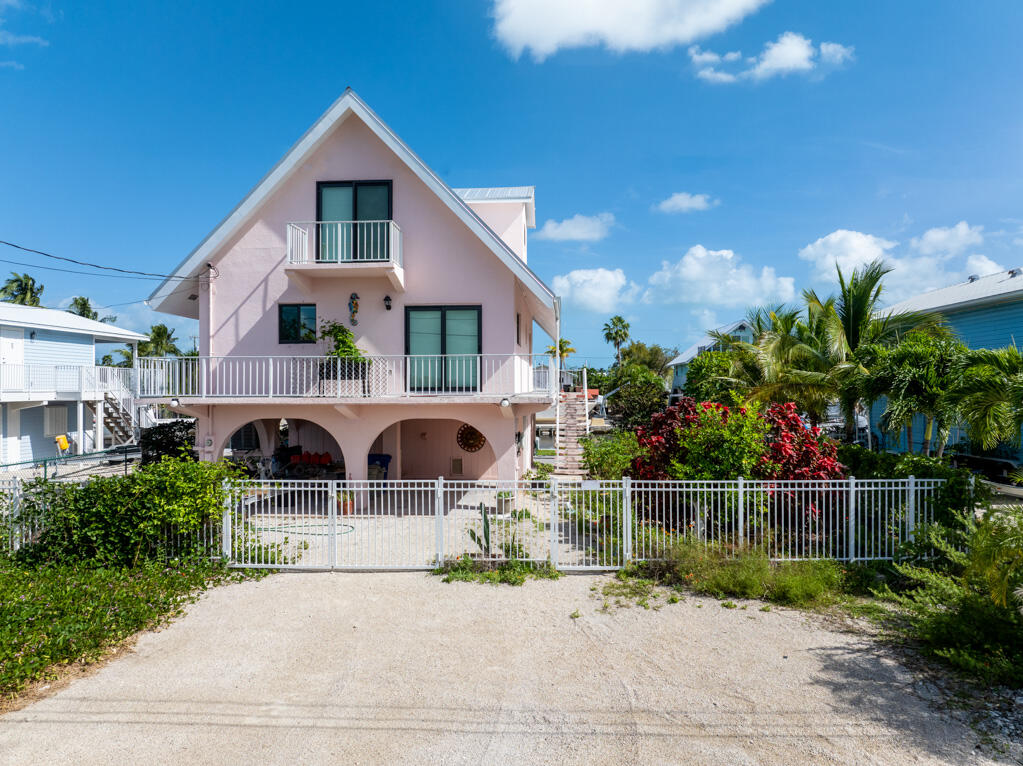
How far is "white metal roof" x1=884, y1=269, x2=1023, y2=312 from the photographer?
59.6 ft

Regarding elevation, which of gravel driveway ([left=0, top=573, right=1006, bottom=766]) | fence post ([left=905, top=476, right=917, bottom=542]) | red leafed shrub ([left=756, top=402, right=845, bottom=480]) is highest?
red leafed shrub ([left=756, top=402, right=845, bottom=480])

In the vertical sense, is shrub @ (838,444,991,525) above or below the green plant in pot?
below

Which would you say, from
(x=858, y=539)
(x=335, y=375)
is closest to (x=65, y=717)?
(x=335, y=375)

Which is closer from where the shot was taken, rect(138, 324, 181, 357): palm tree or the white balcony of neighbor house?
the white balcony of neighbor house

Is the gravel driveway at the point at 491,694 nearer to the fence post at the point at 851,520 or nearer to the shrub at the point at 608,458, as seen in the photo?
the fence post at the point at 851,520

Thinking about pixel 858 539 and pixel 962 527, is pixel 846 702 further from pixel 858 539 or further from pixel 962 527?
pixel 962 527

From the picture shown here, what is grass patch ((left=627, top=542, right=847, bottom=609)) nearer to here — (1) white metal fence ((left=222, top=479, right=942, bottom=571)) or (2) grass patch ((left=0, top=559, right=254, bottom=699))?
(1) white metal fence ((left=222, top=479, right=942, bottom=571))

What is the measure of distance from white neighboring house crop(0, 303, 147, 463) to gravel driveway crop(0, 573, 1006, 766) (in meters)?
21.1

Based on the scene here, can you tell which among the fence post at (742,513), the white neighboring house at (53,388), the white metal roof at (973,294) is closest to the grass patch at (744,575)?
the fence post at (742,513)

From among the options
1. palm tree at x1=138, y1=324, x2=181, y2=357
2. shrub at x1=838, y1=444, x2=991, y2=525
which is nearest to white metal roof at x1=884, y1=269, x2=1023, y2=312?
shrub at x1=838, y1=444, x2=991, y2=525

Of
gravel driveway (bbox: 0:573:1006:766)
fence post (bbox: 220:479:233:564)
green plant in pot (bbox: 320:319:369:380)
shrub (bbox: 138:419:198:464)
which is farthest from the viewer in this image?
shrub (bbox: 138:419:198:464)

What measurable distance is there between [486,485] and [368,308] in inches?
289

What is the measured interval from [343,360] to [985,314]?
2090 cm

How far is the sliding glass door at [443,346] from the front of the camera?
15.0 metres
